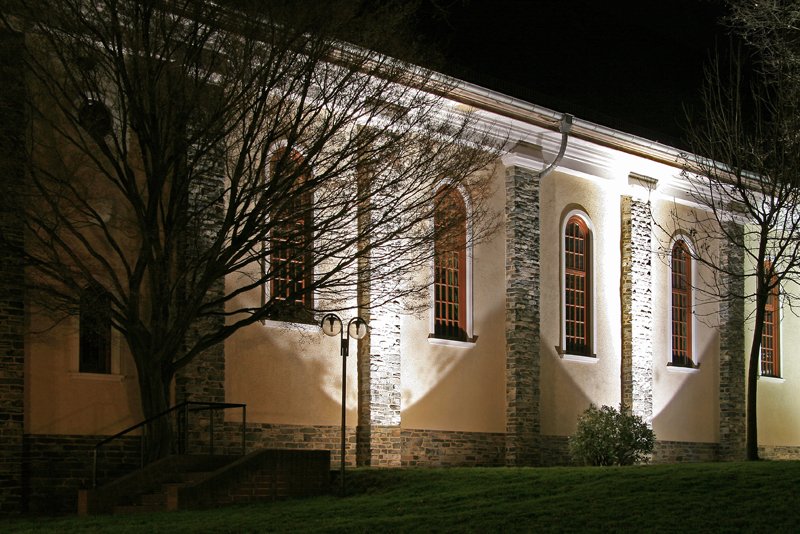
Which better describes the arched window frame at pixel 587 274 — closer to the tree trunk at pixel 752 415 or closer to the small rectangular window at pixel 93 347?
the tree trunk at pixel 752 415

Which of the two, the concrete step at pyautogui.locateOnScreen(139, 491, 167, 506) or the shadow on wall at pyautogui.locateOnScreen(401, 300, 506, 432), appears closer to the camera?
the concrete step at pyautogui.locateOnScreen(139, 491, 167, 506)

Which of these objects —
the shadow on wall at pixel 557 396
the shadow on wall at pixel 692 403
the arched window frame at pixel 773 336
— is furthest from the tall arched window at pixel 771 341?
the shadow on wall at pixel 557 396

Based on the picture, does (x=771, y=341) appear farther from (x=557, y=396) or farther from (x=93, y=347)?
(x=93, y=347)

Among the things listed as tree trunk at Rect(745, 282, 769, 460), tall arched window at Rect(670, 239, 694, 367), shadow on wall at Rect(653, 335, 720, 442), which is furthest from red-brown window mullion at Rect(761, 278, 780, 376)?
tree trunk at Rect(745, 282, 769, 460)

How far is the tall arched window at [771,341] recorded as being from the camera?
36.2 metres

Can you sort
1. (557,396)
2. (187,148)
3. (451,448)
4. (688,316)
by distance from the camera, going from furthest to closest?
(688,316) → (557,396) → (451,448) → (187,148)

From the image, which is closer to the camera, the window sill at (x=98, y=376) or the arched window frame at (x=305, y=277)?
the arched window frame at (x=305, y=277)

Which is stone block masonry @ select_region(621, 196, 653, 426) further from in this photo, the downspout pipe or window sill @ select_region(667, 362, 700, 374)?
the downspout pipe

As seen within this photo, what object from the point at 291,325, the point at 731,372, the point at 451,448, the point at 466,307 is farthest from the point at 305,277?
the point at 731,372

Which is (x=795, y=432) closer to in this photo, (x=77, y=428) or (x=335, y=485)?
(x=335, y=485)

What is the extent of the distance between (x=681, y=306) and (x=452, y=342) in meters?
9.49

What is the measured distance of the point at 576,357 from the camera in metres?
30.2

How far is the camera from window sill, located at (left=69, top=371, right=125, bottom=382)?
20.7m

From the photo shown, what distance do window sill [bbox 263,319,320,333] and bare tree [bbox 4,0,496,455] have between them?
2.16 metres
